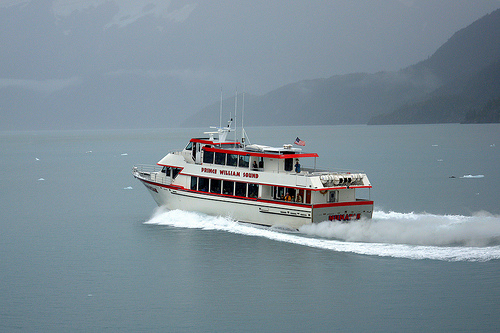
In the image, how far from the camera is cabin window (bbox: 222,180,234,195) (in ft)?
123

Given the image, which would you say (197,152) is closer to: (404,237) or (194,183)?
(194,183)

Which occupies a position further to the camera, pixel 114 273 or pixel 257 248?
pixel 257 248

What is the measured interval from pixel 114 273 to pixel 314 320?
415 inches

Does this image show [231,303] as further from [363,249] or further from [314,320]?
[363,249]

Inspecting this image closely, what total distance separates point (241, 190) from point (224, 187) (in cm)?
122

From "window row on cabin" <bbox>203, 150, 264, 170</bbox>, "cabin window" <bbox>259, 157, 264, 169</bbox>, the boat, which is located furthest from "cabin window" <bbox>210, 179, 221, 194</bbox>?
"cabin window" <bbox>259, 157, 264, 169</bbox>

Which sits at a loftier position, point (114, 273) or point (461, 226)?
point (461, 226)

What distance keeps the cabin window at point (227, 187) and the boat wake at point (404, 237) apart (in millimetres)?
1835

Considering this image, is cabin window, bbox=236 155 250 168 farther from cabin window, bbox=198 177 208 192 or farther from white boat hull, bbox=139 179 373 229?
cabin window, bbox=198 177 208 192

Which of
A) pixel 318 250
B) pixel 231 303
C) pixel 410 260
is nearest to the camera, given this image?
pixel 231 303

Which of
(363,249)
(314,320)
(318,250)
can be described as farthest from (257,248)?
(314,320)

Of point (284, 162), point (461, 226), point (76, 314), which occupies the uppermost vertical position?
point (284, 162)

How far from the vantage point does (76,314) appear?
23688 mm

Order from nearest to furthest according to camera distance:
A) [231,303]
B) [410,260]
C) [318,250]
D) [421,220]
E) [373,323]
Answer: [373,323] < [231,303] < [410,260] < [318,250] < [421,220]
